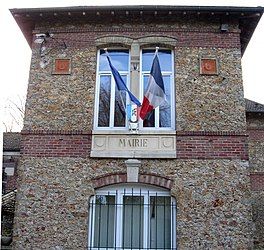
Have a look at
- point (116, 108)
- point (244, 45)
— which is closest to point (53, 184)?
point (116, 108)

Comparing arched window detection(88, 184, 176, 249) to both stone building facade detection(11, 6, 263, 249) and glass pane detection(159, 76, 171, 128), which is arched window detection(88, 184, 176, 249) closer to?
stone building facade detection(11, 6, 263, 249)

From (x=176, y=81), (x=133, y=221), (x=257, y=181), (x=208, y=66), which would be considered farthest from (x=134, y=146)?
(x=257, y=181)

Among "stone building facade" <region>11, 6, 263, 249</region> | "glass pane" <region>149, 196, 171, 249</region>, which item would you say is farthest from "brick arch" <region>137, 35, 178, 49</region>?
"glass pane" <region>149, 196, 171, 249</region>

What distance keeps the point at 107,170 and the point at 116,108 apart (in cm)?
171

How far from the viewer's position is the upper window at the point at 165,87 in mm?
9930

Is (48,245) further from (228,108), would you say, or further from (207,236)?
(228,108)

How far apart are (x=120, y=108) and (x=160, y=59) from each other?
174cm

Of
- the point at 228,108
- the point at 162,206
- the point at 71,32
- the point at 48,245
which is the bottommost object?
the point at 48,245

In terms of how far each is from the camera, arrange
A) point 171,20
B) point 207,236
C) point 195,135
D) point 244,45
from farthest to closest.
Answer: point 244,45
point 171,20
point 195,135
point 207,236

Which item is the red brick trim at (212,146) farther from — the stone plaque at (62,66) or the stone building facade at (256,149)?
the stone building facade at (256,149)

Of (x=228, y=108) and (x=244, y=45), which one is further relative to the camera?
(x=244, y=45)

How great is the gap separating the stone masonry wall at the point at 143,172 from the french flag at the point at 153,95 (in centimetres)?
129

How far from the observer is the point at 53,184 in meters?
9.38

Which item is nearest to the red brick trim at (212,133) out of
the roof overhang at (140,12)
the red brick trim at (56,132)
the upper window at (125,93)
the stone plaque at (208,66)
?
the upper window at (125,93)
